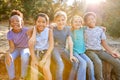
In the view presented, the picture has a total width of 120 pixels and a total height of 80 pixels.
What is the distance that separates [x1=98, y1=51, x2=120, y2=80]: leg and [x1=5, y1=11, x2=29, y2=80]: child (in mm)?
1174

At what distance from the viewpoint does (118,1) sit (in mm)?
11172

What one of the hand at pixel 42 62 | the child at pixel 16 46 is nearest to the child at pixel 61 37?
the hand at pixel 42 62

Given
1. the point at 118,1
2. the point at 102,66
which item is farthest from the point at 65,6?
the point at 102,66

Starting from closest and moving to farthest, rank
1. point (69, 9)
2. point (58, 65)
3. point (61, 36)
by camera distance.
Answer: point (58, 65) → point (61, 36) → point (69, 9)

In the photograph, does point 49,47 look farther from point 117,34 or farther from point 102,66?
point 117,34

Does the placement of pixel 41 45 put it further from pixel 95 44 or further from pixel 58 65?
pixel 95 44

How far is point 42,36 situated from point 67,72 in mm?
750

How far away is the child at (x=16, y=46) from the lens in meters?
3.94

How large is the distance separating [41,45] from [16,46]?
47cm

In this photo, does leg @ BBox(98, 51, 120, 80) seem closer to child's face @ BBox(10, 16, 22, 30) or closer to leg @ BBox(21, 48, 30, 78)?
leg @ BBox(21, 48, 30, 78)

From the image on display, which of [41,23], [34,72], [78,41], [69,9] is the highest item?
[69,9]

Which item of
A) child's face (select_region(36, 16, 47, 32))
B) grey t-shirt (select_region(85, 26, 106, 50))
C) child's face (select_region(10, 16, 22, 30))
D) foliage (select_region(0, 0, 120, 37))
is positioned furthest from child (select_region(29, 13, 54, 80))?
foliage (select_region(0, 0, 120, 37))

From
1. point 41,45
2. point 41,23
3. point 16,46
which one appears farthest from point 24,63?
point 41,23

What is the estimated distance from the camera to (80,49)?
4227 mm
